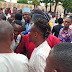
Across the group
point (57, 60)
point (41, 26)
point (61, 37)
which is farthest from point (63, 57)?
point (61, 37)

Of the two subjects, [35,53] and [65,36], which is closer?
[35,53]

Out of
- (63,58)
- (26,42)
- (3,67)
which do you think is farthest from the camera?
(26,42)

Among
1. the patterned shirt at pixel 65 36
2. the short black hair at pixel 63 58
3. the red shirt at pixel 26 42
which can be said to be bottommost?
the patterned shirt at pixel 65 36

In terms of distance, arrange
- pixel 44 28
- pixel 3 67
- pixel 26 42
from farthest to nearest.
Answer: pixel 26 42, pixel 44 28, pixel 3 67

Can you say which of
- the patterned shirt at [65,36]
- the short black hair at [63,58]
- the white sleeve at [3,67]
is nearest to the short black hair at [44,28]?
the white sleeve at [3,67]

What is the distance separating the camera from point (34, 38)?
193cm

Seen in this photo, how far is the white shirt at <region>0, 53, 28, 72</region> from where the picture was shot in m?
1.43

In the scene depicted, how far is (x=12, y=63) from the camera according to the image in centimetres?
147

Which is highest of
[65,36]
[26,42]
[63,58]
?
[63,58]

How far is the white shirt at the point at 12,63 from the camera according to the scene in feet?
4.69

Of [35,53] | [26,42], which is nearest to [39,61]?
[35,53]

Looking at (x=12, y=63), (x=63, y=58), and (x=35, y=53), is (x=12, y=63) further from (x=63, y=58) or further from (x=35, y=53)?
(x=63, y=58)

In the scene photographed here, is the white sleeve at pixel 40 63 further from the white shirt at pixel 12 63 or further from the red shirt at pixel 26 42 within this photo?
the red shirt at pixel 26 42

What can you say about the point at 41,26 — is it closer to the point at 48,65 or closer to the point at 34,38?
the point at 34,38
